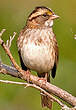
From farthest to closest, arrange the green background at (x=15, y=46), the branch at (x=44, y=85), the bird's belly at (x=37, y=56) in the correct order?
the green background at (x=15, y=46), the bird's belly at (x=37, y=56), the branch at (x=44, y=85)

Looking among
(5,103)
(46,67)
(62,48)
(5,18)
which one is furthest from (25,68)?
(5,18)

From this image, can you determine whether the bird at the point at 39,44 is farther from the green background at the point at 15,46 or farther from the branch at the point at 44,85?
the green background at the point at 15,46

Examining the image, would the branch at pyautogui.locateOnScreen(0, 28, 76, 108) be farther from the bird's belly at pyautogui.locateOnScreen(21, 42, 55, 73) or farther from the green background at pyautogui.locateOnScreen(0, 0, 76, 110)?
the green background at pyautogui.locateOnScreen(0, 0, 76, 110)

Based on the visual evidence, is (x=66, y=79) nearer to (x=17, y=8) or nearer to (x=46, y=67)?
(x=46, y=67)

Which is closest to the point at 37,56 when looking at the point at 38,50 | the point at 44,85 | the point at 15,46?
the point at 38,50

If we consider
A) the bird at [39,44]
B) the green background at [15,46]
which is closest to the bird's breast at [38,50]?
the bird at [39,44]

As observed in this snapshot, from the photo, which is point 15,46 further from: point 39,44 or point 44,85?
point 44,85

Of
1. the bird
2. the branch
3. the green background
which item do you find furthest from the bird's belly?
the green background
